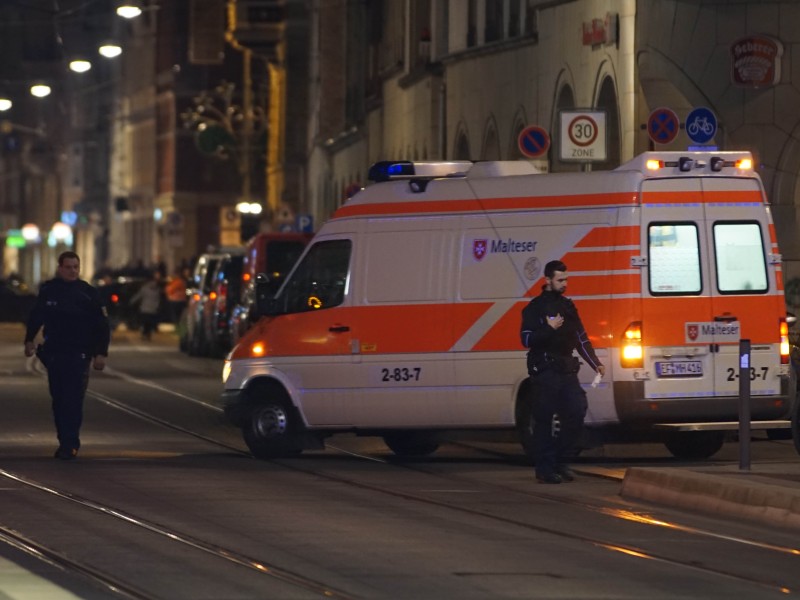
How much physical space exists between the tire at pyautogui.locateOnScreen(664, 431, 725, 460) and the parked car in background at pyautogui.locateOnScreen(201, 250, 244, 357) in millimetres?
19703

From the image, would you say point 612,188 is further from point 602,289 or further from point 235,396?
point 235,396

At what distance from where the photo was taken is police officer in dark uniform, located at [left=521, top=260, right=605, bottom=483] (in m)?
16.8

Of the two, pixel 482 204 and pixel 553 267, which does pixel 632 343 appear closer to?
pixel 553 267

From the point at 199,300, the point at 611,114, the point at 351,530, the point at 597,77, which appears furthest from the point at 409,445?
the point at 199,300

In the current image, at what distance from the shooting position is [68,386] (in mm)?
19031

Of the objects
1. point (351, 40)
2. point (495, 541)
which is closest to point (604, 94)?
point (495, 541)

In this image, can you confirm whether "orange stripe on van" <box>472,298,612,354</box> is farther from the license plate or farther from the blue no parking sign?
the blue no parking sign

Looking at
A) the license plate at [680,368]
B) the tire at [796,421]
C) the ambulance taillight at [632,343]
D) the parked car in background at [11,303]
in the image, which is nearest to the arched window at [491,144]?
the tire at [796,421]

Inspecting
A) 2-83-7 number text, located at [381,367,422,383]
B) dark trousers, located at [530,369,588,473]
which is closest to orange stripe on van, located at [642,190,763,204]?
dark trousers, located at [530,369,588,473]

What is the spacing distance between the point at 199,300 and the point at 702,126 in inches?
692

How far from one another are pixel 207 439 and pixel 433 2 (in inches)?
994

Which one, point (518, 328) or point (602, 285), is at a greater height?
point (602, 285)

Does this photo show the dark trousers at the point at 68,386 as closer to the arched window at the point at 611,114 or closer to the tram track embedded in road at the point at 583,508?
the tram track embedded in road at the point at 583,508

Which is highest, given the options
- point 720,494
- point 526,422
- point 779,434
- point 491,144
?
point 491,144
